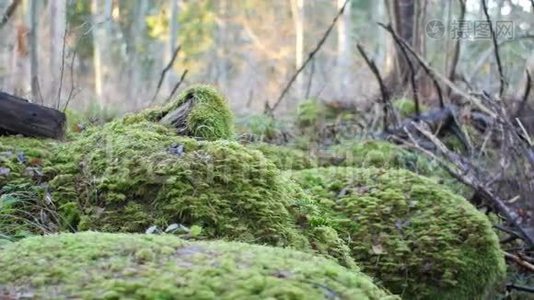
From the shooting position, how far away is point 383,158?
224 inches

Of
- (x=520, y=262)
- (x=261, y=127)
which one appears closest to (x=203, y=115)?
Answer: (x=520, y=262)

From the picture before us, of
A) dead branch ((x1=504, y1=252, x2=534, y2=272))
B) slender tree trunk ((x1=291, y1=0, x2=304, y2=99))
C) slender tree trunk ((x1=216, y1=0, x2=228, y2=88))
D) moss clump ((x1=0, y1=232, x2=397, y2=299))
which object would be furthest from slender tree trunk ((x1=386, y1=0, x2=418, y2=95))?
slender tree trunk ((x1=216, y1=0, x2=228, y2=88))

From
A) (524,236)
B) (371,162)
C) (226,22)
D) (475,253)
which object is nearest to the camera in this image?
(475,253)

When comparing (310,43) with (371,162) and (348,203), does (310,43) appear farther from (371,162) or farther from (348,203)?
(348,203)

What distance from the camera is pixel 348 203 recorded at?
146 inches

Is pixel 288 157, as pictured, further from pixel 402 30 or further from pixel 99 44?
pixel 99 44

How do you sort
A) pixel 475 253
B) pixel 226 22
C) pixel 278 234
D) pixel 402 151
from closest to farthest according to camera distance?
1. pixel 278 234
2. pixel 475 253
3. pixel 402 151
4. pixel 226 22

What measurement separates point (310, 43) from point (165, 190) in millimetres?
28634

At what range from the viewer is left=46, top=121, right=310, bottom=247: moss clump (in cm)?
264

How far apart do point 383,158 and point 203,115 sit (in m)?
2.64

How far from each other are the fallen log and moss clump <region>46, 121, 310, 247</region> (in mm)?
672

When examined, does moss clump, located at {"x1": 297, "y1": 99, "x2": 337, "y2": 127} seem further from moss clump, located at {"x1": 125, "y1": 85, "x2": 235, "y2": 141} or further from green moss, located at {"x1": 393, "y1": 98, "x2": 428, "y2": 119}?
moss clump, located at {"x1": 125, "y1": 85, "x2": 235, "y2": 141}

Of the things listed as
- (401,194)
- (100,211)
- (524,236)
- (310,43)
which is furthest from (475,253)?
(310,43)

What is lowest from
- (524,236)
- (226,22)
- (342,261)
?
(524,236)
